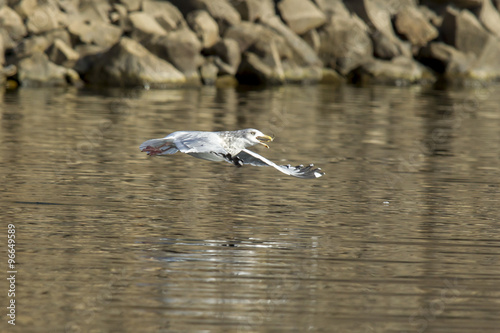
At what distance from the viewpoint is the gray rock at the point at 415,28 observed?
146ft

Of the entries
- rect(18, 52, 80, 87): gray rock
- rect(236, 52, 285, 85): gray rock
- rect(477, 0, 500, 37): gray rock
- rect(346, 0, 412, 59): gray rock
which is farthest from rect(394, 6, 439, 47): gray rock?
rect(18, 52, 80, 87): gray rock

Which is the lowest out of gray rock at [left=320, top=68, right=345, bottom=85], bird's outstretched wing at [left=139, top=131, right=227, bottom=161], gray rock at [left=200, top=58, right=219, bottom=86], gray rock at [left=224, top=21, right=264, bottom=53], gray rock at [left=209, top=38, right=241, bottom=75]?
gray rock at [left=320, top=68, right=345, bottom=85]

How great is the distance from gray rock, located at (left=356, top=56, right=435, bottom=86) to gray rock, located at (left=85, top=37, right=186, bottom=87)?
999 cm

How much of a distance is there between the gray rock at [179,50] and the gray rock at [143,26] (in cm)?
62

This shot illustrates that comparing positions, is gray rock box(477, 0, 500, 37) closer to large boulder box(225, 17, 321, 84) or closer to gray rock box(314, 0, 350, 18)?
gray rock box(314, 0, 350, 18)

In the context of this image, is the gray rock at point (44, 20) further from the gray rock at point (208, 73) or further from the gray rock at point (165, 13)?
the gray rock at point (208, 73)

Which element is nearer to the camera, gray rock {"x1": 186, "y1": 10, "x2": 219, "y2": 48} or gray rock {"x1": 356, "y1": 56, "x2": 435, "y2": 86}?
gray rock {"x1": 186, "y1": 10, "x2": 219, "y2": 48}

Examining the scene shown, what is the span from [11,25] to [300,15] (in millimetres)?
12007

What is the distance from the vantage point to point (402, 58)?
1660 inches

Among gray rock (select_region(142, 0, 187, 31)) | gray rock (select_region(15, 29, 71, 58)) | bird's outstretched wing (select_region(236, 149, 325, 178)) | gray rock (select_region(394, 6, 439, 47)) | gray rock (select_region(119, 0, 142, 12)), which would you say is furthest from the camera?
gray rock (select_region(394, 6, 439, 47))

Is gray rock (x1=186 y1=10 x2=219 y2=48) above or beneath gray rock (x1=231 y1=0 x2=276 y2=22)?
beneath

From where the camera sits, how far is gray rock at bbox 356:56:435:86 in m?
41.0

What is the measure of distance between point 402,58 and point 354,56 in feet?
6.94

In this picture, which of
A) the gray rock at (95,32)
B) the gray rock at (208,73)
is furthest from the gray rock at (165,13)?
the gray rock at (208,73)
